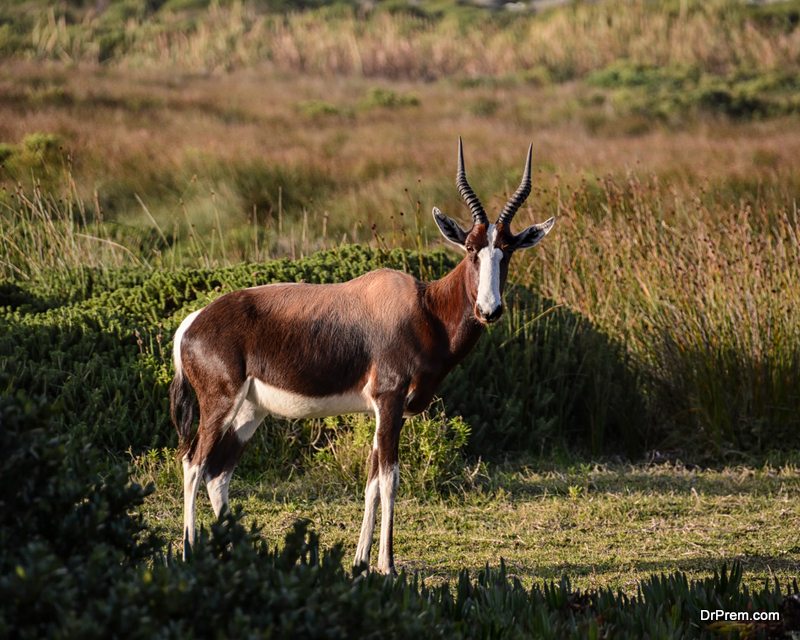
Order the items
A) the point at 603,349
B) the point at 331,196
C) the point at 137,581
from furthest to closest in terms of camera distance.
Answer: the point at 331,196 → the point at 603,349 → the point at 137,581

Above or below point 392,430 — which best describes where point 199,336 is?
above

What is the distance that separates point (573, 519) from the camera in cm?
787

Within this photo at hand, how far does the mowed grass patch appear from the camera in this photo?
6.93 meters

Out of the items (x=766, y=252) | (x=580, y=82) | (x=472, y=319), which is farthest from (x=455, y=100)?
(x=472, y=319)

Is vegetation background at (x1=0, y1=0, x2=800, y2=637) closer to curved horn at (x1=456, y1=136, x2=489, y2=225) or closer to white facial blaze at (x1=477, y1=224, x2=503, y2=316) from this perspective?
white facial blaze at (x1=477, y1=224, x2=503, y2=316)

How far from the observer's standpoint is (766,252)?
1058 centimetres

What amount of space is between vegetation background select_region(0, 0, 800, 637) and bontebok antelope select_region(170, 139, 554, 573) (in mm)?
733

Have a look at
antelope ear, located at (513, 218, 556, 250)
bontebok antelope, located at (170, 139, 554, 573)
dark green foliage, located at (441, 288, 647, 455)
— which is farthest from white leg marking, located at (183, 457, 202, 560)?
dark green foliage, located at (441, 288, 647, 455)

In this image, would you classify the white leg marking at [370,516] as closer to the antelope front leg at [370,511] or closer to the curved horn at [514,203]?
the antelope front leg at [370,511]

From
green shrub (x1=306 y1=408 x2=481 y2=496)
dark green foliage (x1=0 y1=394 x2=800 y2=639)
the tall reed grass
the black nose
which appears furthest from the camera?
the tall reed grass

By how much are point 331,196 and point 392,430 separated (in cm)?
1065

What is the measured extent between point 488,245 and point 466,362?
11.6ft

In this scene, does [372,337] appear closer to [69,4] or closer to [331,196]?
[331,196]

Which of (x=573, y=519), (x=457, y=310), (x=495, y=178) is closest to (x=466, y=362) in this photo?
(x=573, y=519)
